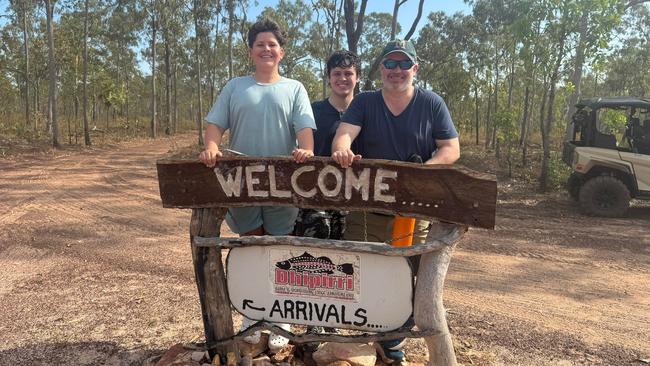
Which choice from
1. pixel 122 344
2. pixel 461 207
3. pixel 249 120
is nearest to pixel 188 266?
pixel 122 344

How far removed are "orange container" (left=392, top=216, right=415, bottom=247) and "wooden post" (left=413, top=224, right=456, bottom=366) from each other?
9.5 inches

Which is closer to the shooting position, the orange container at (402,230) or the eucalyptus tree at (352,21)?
the orange container at (402,230)

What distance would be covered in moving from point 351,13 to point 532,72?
5.00 m

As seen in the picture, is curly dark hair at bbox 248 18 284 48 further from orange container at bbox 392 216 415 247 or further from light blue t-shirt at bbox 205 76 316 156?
orange container at bbox 392 216 415 247

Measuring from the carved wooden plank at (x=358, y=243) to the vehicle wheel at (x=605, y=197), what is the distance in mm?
6716

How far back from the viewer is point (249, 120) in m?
2.48

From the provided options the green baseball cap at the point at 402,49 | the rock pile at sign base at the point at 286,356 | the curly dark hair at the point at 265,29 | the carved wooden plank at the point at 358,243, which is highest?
the curly dark hair at the point at 265,29

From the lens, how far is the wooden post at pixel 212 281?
93.8 inches

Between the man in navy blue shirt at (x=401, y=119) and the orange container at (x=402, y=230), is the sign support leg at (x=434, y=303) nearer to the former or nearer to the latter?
the orange container at (x=402, y=230)

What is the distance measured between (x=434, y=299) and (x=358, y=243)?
454 millimetres

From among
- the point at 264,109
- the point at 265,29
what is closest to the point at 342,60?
the point at 265,29

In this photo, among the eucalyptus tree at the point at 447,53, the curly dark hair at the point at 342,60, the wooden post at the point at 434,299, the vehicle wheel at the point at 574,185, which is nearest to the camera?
the wooden post at the point at 434,299

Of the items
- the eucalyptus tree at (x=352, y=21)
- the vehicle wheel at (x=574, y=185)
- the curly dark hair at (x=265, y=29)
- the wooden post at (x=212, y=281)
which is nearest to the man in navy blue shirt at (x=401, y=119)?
the curly dark hair at (x=265, y=29)

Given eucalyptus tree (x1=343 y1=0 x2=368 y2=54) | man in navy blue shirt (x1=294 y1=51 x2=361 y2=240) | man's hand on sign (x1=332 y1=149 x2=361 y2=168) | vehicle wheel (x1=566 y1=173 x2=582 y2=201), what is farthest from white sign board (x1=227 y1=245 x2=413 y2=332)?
eucalyptus tree (x1=343 y1=0 x2=368 y2=54)
